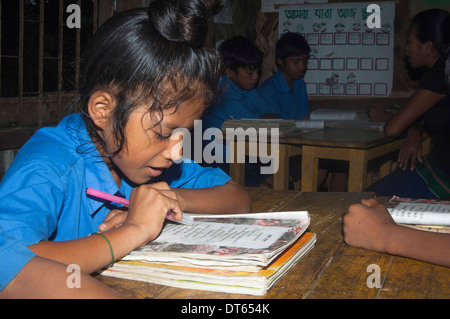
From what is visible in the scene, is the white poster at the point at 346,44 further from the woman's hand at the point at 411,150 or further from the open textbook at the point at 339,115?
the woman's hand at the point at 411,150

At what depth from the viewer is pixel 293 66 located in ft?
12.6

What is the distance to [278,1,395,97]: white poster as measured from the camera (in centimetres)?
382


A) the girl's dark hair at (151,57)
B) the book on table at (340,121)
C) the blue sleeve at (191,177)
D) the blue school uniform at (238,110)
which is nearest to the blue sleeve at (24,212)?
the girl's dark hair at (151,57)

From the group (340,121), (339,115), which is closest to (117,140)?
(340,121)

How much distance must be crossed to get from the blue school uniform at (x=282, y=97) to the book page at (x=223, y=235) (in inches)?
115

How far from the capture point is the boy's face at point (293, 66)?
3.83 meters

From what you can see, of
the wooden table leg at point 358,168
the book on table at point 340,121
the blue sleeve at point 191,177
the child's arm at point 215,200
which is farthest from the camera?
the book on table at point 340,121

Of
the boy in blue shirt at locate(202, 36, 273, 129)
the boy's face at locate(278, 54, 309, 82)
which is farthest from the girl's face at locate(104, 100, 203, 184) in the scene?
the boy's face at locate(278, 54, 309, 82)

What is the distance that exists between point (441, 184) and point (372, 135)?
74cm

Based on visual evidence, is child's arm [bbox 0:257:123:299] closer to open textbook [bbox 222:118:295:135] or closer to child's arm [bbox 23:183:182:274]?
child's arm [bbox 23:183:182:274]

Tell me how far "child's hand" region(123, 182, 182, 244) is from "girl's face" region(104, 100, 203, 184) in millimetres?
110

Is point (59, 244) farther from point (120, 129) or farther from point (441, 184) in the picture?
point (441, 184)

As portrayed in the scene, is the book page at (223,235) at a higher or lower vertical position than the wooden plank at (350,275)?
higher
